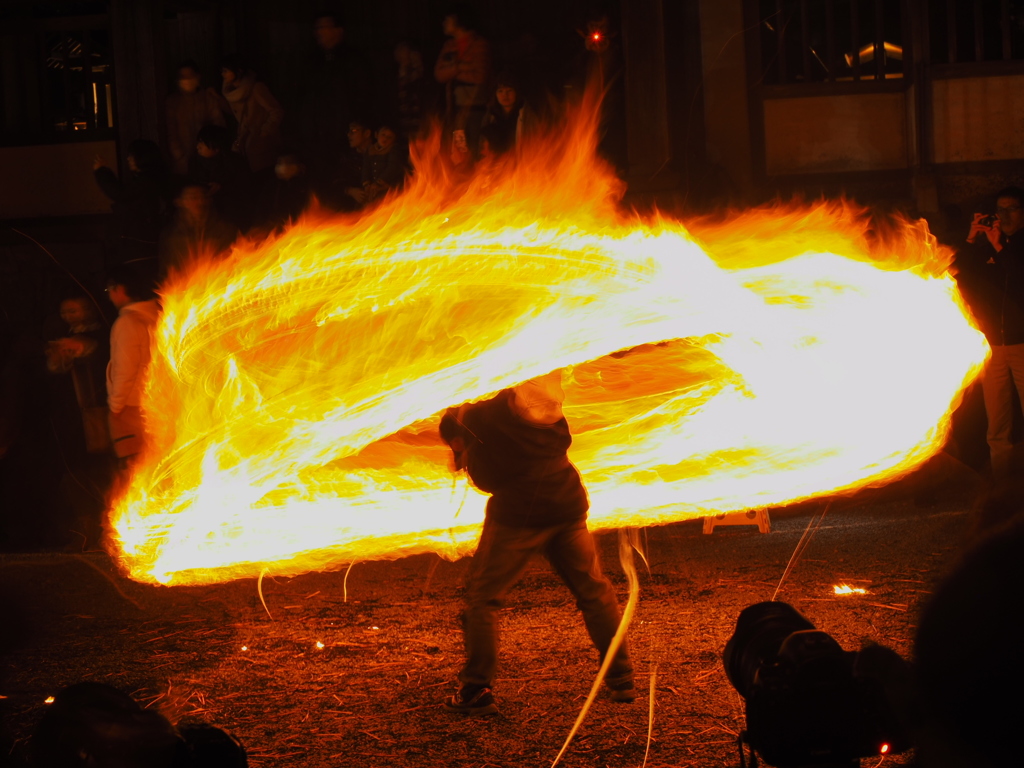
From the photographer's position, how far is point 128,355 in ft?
26.3

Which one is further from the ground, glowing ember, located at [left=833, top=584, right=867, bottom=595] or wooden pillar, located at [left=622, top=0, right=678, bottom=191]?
wooden pillar, located at [left=622, top=0, right=678, bottom=191]

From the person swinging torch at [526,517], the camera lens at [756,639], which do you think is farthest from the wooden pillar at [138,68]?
the camera lens at [756,639]

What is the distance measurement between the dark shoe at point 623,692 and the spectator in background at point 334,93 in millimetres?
7448

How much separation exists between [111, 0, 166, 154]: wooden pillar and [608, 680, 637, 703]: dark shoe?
339 inches

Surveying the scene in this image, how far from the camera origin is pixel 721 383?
7.25 metres

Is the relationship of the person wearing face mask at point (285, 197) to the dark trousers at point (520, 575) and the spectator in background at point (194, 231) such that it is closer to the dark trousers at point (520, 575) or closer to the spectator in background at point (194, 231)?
the spectator in background at point (194, 231)

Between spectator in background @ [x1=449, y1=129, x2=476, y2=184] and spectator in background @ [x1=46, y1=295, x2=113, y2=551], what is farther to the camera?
spectator in background @ [x1=449, y1=129, x2=476, y2=184]

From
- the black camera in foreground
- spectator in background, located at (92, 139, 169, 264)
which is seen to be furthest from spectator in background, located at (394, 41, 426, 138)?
the black camera in foreground

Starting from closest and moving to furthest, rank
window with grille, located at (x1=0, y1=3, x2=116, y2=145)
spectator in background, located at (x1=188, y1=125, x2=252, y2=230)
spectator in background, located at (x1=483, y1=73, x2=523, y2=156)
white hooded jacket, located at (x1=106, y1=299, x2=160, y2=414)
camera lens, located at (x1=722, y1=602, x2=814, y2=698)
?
camera lens, located at (x1=722, y1=602, x2=814, y2=698) → white hooded jacket, located at (x1=106, y1=299, x2=160, y2=414) → spectator in background, located at (x1=483, y1=73, x2=523, y2=156) → spectator in background, located at (x1=188, y1=125, x2=252, y2=230) → window with grille, located at (x1=0, y1=3, x2=116, y2=145)

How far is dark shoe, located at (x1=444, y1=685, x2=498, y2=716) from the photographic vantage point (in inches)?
186

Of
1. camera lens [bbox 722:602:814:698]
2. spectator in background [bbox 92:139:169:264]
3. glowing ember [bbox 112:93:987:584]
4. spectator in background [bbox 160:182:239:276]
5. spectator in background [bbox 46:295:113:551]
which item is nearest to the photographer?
camera lens [bbox 722:602:814:698]

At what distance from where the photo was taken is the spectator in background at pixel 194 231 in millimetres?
8984

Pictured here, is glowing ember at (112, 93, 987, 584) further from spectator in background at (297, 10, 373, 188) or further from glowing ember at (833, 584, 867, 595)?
spectator in background at (297, 10, 373, 188)

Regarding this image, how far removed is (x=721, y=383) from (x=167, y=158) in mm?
6733
